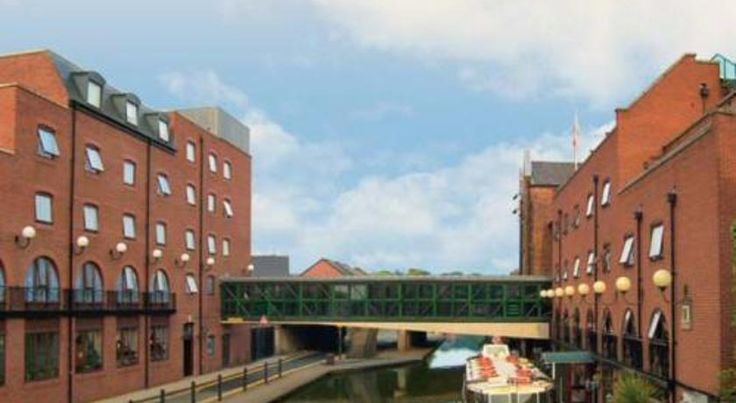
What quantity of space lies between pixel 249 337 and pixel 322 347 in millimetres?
14256

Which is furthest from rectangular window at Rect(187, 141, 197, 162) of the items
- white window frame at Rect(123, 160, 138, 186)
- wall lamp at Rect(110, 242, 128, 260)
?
wall lamp at Rect(110, 242, 128, 260)

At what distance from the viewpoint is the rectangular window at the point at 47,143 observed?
30.1m

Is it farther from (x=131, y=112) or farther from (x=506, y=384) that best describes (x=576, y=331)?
(x=131, y=112)

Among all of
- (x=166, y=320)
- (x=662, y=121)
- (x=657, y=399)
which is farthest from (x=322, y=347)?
(x=657, y=399)

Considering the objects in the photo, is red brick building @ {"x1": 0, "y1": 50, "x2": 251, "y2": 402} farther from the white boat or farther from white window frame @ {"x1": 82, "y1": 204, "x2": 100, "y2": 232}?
the white boat

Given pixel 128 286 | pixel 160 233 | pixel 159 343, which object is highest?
pixel 160 233

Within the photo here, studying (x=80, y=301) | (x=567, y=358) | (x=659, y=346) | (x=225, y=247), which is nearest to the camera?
(x=659, y=346)

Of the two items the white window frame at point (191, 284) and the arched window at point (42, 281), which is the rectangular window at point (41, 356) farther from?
the white window frame at point (191, 284)

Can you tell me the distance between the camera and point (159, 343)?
132 ft

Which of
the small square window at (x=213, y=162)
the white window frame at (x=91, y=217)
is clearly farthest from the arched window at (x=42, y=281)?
the small square window at (x=213, y=162)

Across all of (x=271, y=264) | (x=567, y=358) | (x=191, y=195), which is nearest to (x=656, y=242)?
(x=567, y=358)

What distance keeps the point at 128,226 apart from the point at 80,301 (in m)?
5.67

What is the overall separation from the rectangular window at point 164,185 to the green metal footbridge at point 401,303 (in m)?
9.24

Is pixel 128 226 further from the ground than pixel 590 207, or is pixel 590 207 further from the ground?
pixel 590 207
